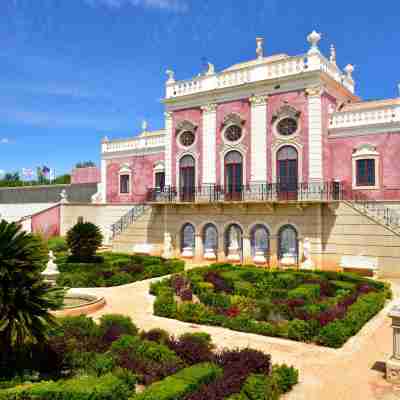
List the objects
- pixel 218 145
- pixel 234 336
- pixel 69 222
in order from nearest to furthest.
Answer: pixel 234 336
pixel 218 145
pixel 69 222

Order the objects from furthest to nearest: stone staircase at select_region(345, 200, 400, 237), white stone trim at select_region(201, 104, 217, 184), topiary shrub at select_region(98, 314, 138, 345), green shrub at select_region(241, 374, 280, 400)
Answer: white stone trim at select_region(201, 104, 217, 184) → stone staircase at select_region(345, 200, 400, 237) → topiary shrub at select_region(98, 314, 138, 345) → green shrub at select_region(241, 374, 280, 400)

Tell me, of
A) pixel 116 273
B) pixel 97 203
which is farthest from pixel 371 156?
pixel 97 203

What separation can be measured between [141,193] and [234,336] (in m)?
21.9

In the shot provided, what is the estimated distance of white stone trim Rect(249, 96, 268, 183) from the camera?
24138mm

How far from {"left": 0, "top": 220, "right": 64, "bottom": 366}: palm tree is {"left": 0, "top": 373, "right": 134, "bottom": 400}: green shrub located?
936 mm

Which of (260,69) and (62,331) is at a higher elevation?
(260,69)

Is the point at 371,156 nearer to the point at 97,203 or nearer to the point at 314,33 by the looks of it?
the point at 314,33

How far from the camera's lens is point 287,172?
2356cm

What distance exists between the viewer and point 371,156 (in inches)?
880

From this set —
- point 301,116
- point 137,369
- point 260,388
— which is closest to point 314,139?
point 301,116

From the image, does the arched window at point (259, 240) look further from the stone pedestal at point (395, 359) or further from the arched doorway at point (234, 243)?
the stone pedestal at point (395, 359)

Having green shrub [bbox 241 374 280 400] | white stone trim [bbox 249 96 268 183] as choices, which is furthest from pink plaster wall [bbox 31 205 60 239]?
green shrub [bbox 241 374 280 400]

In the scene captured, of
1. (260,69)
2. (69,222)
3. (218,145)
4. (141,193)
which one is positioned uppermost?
(260,69)

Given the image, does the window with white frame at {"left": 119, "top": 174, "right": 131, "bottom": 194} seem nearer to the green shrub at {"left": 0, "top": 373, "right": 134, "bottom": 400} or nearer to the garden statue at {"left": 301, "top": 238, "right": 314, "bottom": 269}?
the garden statue at {"left": 301, "top": 238, "right": 314, "bottom": 269}
